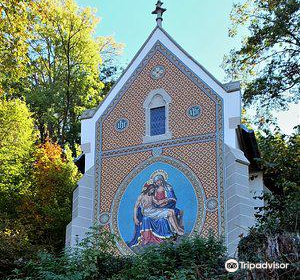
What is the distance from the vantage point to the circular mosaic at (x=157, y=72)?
64.6ft

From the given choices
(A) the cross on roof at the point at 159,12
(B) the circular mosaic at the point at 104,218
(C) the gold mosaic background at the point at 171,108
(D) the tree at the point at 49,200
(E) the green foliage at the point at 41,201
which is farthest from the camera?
(D) the tree at the point at 49,200

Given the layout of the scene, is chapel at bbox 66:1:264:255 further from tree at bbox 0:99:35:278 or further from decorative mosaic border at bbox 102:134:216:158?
tree at bbox 0:99:35:278

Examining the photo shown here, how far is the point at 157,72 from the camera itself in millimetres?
19781

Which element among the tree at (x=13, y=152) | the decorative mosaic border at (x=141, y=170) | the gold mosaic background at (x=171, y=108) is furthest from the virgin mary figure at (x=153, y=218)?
the tree at (x=13, y=152)

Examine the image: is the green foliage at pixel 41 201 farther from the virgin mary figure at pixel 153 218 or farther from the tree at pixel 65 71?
the tree at pixel 65 71

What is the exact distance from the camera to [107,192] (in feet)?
62.5

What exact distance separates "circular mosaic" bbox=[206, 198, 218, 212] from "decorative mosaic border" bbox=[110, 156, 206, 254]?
0.12 metres

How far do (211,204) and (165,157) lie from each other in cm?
227

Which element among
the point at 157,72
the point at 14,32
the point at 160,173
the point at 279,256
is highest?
the point at 157,72

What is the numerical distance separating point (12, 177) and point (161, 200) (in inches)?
400

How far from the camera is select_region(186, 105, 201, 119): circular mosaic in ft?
60.8

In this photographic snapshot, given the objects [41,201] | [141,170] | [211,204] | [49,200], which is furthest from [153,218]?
[41,201]

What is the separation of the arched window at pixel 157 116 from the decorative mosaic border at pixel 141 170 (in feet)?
2.53

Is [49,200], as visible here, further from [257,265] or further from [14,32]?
[257,265]
